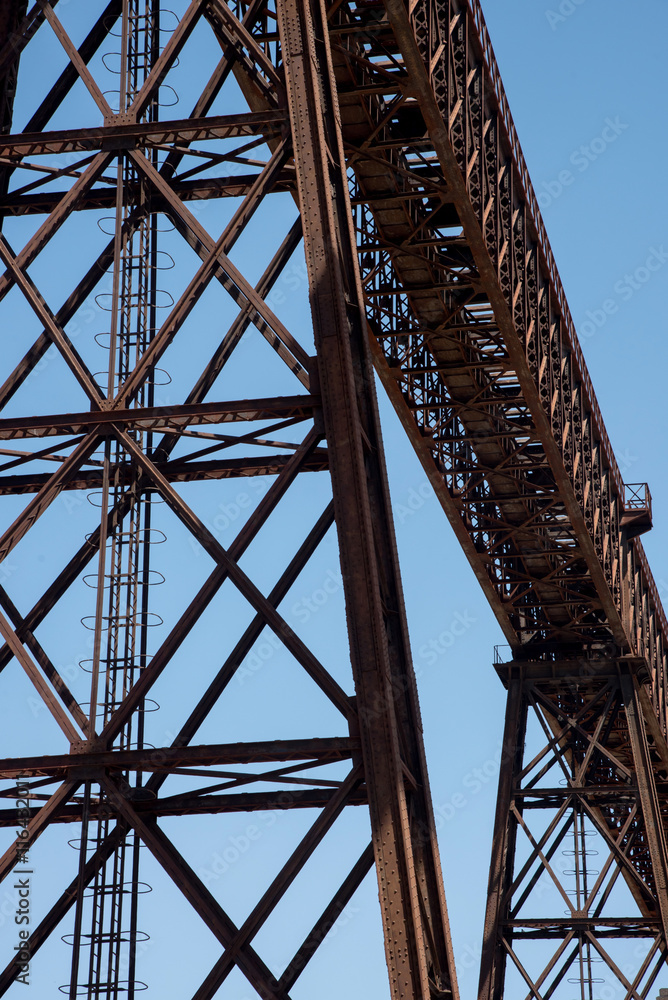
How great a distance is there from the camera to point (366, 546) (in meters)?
10.7

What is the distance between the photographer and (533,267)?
24172 mm

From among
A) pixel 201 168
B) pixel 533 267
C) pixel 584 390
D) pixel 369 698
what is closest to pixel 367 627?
pixel 369 698

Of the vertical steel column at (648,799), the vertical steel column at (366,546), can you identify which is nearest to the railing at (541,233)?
the vertical steel column at (648,799)

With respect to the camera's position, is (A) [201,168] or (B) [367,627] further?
(A) [201,168]

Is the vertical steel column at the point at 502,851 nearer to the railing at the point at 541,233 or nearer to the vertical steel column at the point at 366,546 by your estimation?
the railing at the point at 541,233

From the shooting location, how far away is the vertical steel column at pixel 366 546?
1008 cm

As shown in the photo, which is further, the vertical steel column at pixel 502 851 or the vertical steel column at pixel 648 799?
the vertical steel column at pixel 648 799

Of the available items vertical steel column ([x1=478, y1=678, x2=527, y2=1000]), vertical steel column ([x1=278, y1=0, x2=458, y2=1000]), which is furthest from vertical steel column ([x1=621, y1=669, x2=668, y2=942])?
vertical steel column ([x1=278, y1=0, x2=458, y2=1000])

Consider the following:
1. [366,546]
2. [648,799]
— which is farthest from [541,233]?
[366,546]

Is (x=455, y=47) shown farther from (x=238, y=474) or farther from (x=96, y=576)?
(x=96, y=576)

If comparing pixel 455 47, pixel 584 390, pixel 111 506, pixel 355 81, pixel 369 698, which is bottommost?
pixel 369 698

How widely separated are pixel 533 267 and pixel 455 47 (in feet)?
18.4

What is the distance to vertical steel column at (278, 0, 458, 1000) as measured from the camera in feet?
33.1

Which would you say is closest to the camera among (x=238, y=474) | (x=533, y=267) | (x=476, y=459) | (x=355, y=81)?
(x=238, y=474)
